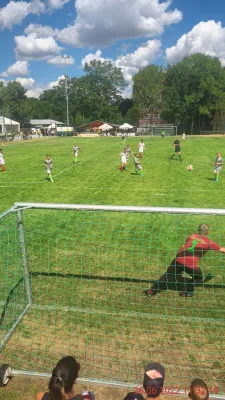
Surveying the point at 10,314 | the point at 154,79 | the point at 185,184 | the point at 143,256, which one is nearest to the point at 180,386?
the point at 10,314

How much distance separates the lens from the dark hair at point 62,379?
301cm

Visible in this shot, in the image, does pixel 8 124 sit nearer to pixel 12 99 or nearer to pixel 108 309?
pixel 12 99

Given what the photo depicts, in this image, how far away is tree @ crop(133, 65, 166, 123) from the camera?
3398 inches

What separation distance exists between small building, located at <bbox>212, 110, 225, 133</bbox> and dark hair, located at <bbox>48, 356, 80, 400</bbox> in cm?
7237

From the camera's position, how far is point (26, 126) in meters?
106

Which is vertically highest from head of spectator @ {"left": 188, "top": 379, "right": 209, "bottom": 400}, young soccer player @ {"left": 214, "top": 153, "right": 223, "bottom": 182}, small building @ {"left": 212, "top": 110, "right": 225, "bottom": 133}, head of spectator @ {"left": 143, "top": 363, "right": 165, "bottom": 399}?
small building @ {"left": 212, "top": 110, "right": 225, "bottom": 133}

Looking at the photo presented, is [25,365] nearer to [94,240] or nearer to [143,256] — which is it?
[143,256]

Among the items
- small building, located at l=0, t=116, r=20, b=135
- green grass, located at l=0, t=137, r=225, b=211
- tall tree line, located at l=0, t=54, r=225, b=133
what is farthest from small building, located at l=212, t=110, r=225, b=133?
green grass, located at l=0, t=137, r=225, b=211

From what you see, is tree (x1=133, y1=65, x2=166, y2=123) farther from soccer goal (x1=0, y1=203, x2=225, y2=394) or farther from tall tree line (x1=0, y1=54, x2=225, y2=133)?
soccer goal (x1=0, y1=203, x2=225, y2=394)

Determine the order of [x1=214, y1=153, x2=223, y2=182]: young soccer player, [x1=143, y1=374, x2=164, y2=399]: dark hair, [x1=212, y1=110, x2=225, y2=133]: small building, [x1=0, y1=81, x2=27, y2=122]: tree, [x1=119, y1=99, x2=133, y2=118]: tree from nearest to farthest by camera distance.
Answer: [x1=143, y1=374, x2=164, y2=399]: dark hair
[x1=214, y1=153, x2=223, y2=182]: young soccer player
[x1=212, y1=110, x2=225, y2=133]: small building
[x1=0, y1=81, x2=27, y2=122]: tree
[x1=119, y1=99, x2=133, y2=118]: tree

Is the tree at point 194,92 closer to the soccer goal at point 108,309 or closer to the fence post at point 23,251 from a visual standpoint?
the soccer goal at point 108,309

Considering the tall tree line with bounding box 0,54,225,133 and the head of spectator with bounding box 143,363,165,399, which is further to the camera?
the tall tree line with bounding box 0,54,225,133

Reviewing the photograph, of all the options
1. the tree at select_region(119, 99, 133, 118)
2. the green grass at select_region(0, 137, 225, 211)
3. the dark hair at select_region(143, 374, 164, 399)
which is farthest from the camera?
the tree at select_region(119, 99, 133, 118)

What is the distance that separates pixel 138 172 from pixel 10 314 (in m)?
17.0
